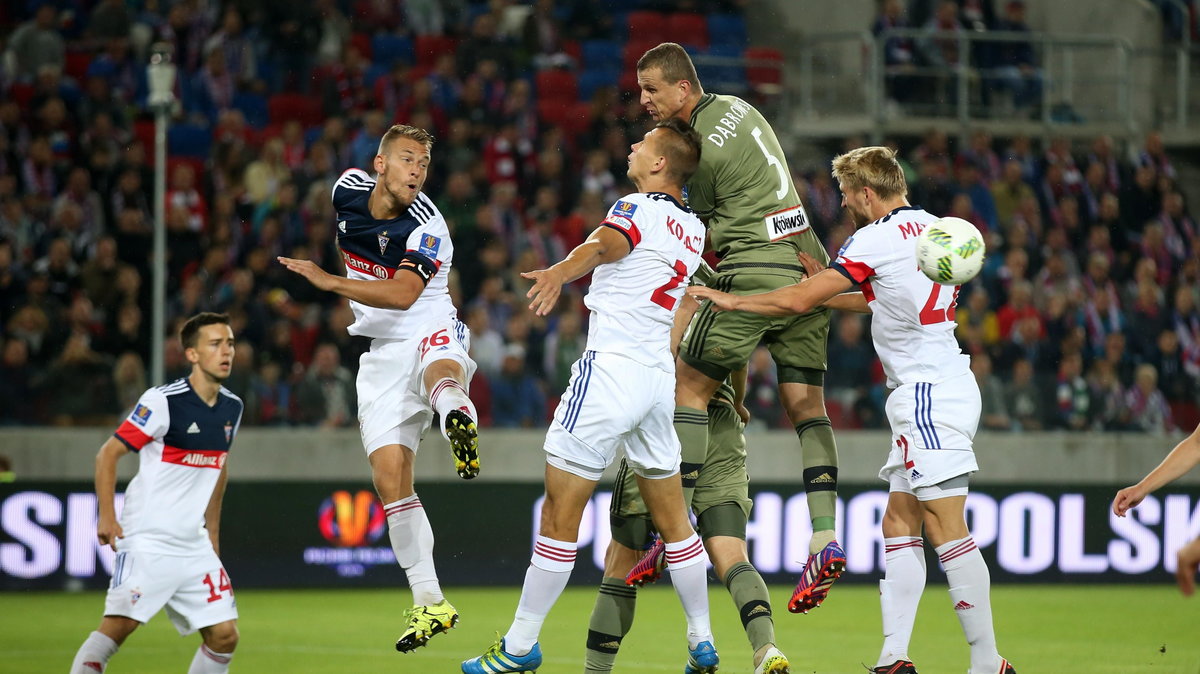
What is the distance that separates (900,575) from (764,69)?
11.9 metres

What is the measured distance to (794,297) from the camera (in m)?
6.78

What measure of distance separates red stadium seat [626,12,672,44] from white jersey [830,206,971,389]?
→ 38.9ft

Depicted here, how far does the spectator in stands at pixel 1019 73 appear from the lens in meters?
18.2

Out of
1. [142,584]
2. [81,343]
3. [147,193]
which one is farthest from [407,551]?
[147,193]

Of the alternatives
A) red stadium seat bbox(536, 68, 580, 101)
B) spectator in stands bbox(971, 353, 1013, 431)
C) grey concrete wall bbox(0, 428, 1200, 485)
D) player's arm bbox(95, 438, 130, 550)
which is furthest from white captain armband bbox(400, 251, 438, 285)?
red stadium seat bbox(536, 68, 580, 101)

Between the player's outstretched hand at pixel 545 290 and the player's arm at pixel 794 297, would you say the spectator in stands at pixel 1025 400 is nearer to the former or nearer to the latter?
the player's arm at pixel 794 297

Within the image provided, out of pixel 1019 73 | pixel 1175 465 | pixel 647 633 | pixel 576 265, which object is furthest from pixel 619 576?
pixel 1019 73

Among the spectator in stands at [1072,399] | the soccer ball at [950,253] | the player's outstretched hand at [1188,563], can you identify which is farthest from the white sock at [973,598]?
the spectator in stands at [1072,399]

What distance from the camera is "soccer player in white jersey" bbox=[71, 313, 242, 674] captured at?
22.5 feet

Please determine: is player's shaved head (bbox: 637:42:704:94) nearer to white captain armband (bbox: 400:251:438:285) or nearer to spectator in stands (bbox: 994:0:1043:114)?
white captain armband (bbox: 400:251:438:285)

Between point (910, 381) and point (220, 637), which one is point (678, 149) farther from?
point (220, 637)

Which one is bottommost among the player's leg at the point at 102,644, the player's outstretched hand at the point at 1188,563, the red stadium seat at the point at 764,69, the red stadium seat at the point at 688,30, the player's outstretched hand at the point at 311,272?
the player's leg at the point at 102,644

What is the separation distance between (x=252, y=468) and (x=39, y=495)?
202cm

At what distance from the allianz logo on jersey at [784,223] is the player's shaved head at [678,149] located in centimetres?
71
